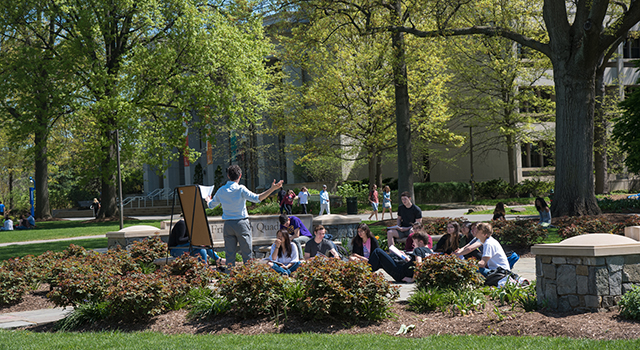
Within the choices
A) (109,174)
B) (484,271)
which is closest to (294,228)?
(484,271)

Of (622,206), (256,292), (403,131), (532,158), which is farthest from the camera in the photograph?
(532,158)

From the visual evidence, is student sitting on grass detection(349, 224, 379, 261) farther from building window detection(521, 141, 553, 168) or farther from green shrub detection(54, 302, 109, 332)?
building window detection(521, 141, 553, 168)

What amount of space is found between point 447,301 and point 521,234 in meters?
6.29

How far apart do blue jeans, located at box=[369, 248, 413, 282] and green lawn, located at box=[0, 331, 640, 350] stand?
3.47 metres

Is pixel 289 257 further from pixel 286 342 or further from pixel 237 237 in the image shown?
pixel 286 342

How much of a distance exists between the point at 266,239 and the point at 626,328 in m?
8.01

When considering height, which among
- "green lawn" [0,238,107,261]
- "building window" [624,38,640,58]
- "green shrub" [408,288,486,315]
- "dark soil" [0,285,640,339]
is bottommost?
"green lawn" [0,238,107,261]

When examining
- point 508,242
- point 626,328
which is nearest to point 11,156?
point 508,242

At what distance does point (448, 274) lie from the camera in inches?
278

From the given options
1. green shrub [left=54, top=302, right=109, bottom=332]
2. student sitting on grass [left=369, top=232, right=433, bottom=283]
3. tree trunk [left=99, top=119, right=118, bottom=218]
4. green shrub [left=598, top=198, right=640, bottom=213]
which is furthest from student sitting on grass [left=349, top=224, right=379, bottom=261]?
tree trunk [left=99, top=119, right=118, bottom=218]

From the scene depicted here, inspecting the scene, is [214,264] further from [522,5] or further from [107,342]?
[522,5]

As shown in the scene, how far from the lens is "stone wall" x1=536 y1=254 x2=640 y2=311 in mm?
5891

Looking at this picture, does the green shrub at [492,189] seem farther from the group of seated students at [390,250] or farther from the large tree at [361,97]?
the group of seated students at [390,250]

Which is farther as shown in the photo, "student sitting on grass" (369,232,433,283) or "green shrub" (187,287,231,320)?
"student sitting on grass" (369,232,433,283)
